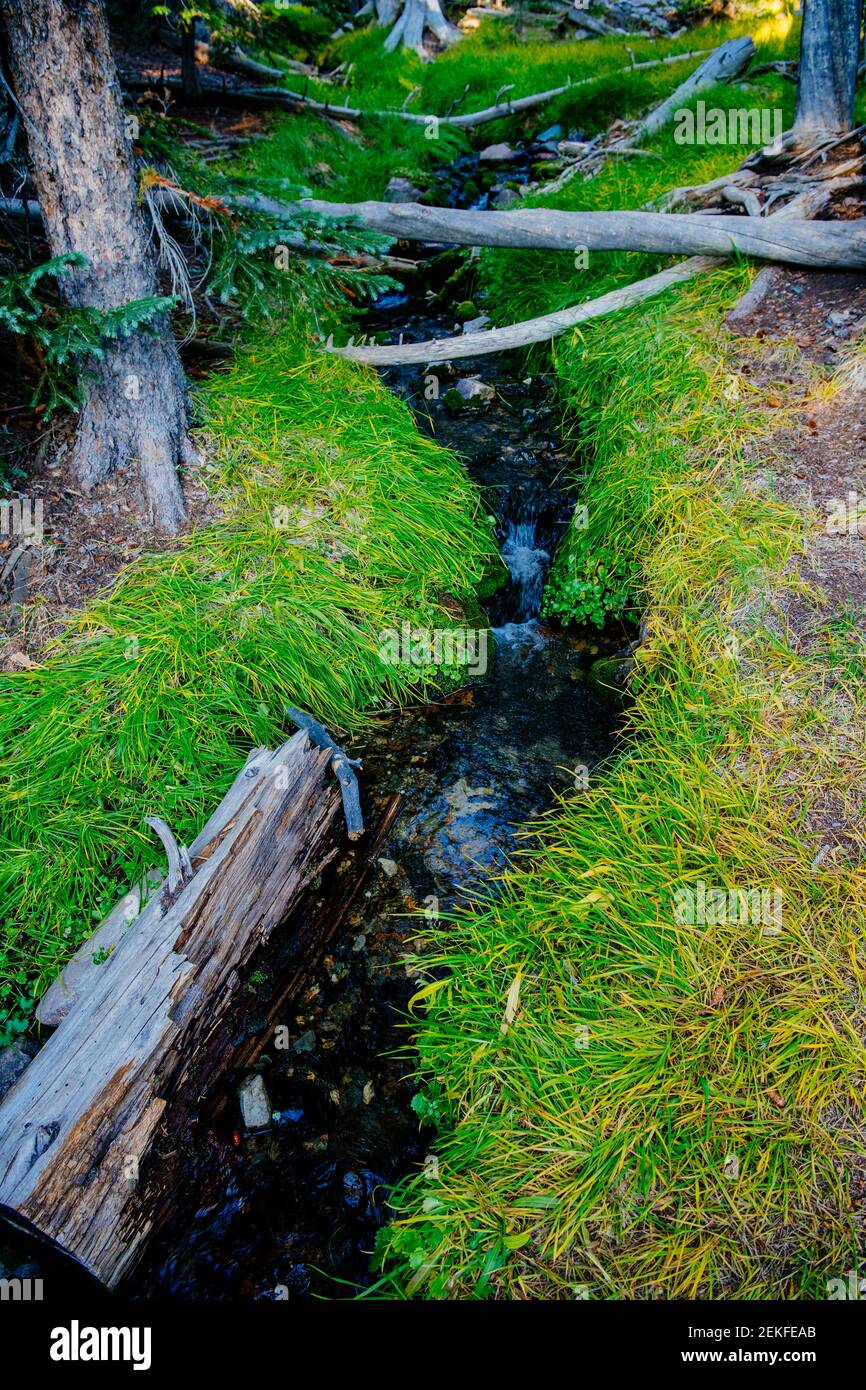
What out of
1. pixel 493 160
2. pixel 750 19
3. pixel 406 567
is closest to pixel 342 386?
pixel 406 567

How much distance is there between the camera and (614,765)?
464cm

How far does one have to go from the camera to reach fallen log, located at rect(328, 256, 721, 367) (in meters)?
6.64

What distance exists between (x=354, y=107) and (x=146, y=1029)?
42.3ft

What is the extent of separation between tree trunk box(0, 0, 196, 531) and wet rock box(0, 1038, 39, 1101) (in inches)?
126

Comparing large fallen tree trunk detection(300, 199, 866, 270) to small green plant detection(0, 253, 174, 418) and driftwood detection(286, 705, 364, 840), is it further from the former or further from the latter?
driftwood detection(286, 705, 364, 840)

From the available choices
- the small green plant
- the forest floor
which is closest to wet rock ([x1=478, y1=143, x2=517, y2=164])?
the forest floor

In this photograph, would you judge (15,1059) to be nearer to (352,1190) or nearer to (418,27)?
(352,1190)

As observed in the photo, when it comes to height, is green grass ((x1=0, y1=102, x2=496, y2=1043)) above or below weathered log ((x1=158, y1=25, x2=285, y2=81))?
below

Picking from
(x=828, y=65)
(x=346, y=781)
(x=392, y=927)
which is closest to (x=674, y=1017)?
(x=392, y=927)

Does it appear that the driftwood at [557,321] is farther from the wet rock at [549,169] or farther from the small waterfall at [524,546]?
the wet rock at [549,169]

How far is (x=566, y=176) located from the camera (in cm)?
929
